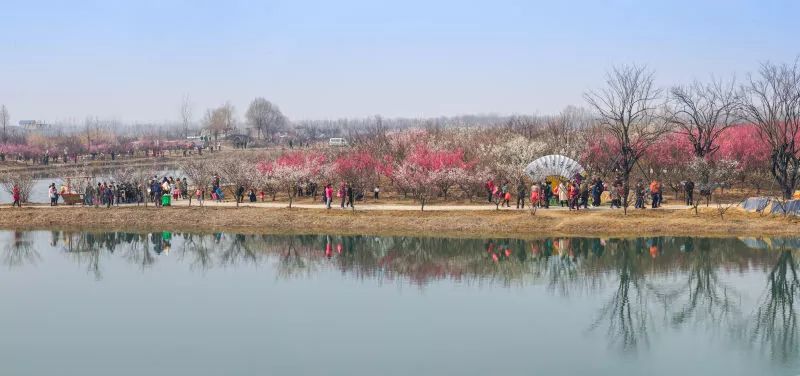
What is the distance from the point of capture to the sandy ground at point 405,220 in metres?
27.1

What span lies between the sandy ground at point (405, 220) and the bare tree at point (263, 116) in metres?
93.6

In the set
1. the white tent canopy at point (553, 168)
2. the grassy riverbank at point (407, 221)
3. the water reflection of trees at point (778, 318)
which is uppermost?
the white tent canopy at point (553, 168)

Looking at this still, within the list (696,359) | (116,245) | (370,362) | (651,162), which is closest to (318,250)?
(116,245)

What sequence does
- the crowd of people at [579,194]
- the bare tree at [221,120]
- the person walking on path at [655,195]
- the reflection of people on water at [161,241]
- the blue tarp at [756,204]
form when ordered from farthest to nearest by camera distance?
1. the bare tree at [221,120]
2. the person walking on path at [655,195]
3. the crowd of people at [579,194]
4. the blue tarp at [756,204]
5. the reflection of people on water at [161,241]

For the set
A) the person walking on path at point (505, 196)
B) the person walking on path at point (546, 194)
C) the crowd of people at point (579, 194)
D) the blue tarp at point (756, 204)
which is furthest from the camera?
the person walking on path at point (505, 196)

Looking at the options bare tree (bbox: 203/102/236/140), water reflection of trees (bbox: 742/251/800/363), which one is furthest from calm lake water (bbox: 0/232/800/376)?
bare tree (bbox: 203/102/236/140)

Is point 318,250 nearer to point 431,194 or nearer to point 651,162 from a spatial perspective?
point 431,194

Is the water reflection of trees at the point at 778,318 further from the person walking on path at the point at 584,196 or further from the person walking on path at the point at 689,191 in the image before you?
the person walking on path at the point at 584,196

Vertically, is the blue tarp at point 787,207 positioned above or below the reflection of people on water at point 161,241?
above

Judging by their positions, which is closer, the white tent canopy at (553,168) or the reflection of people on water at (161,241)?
the reflection of people on water at (161,241)

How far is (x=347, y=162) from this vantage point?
117 ft

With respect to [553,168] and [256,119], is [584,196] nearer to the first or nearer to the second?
[553,168]

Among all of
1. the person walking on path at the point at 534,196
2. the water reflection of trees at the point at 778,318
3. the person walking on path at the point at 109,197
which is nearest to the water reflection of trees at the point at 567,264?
the water reflection of trees at the point at 778,318

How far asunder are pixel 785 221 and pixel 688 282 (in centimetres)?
739
